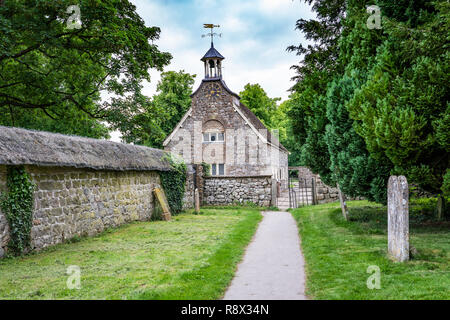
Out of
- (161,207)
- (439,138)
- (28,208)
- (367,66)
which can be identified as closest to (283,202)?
(161,207)

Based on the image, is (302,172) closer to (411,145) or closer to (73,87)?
(73,87)

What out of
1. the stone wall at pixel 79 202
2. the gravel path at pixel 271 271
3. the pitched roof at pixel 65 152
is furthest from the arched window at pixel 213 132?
the gravel path at pixel 271 271

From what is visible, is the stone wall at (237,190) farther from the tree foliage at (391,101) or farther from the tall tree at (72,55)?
the tree foliage at (391,101)

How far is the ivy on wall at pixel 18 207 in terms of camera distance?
25.6ft

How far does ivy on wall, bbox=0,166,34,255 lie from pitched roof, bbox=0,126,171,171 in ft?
1.48

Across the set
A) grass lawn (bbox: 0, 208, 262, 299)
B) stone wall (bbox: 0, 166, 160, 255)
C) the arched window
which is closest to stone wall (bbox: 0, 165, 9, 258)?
stone wall (bbox: 0, 166, 160, 255)

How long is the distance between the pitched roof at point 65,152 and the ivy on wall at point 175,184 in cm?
195

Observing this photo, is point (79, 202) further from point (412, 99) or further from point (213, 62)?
point (213, 62)

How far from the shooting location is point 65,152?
959 cm

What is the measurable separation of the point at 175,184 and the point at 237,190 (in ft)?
15.5

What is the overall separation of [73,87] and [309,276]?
1470 cm

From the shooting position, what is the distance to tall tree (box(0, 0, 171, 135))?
39.5 feet

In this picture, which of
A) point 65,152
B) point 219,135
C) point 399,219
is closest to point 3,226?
point 65,152

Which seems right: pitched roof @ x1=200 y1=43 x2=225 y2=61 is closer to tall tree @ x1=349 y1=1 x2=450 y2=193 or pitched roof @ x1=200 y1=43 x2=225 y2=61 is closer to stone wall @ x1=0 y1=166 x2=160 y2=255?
stone wall @ x1=0 y1=166 x2=160 y2=255
